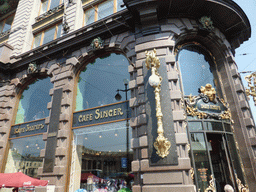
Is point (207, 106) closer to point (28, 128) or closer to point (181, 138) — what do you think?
point (181, 138)

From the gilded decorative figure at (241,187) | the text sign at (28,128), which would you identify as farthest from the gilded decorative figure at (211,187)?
the text sign at (28,128)

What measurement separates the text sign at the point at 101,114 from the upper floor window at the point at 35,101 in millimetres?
3490

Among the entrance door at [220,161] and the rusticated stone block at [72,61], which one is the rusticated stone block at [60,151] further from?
the entrance door at [220,161]

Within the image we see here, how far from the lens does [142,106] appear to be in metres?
8.58

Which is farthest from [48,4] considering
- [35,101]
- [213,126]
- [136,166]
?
[213,126]

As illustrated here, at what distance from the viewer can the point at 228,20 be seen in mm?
10977

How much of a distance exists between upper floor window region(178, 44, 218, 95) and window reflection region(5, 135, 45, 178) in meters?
9.75

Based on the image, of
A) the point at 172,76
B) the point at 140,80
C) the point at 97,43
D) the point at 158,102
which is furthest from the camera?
the point at 97,43

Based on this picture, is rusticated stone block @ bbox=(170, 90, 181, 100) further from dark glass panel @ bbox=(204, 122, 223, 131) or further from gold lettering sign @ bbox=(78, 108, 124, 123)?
gold lettering sign @ bbox=(78, 108, 124, 123)

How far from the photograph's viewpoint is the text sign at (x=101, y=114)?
10.0 metres

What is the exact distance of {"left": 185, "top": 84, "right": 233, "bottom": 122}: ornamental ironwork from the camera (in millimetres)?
9328

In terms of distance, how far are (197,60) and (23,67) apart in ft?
43.6

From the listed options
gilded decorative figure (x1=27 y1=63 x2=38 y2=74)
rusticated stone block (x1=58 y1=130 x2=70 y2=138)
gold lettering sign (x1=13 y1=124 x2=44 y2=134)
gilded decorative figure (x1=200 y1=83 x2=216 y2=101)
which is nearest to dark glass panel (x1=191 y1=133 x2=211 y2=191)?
gilded decorative figure (x1=200 y1=83 x2=216 y2=101)

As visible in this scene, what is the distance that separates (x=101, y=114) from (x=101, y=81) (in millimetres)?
2458
